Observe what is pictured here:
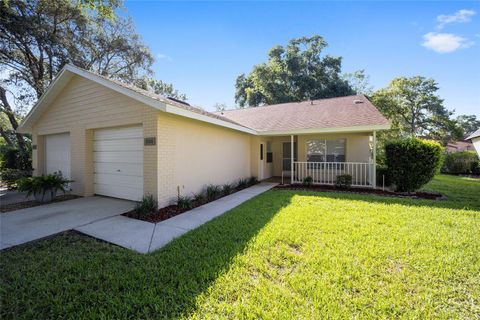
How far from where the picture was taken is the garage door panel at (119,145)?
665 centimetres

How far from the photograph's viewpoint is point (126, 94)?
237 inches

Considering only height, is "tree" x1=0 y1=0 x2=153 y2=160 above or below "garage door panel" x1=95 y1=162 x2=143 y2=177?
above

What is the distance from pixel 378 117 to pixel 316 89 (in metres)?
16.3

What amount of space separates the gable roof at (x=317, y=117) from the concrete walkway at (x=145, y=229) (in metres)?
6.17

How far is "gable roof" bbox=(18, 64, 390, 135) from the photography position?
6254 mm

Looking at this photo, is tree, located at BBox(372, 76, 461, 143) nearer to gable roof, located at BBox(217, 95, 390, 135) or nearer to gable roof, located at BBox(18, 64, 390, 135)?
gable roof, located at BBox(217, 95, 390, 135)

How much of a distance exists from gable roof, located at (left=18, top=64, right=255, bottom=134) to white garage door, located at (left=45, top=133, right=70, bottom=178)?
4.29 feet

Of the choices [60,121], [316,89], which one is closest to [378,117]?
[60,121]

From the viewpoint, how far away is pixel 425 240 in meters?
3.94

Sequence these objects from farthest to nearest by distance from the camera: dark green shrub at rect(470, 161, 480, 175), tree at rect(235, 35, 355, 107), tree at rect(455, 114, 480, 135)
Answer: tree at rect(455, 114, 480, 135) → tree at rect(235, 35, 355, 107) → dark green shrub at rect(470, 161, 480, 175)

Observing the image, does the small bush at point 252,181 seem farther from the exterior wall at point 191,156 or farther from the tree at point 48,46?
the tree at point 48,46

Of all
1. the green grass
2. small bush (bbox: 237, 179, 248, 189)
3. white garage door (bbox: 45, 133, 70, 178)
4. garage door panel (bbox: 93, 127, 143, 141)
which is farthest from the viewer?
small bush (bbox: 237, 179, 248, 189)

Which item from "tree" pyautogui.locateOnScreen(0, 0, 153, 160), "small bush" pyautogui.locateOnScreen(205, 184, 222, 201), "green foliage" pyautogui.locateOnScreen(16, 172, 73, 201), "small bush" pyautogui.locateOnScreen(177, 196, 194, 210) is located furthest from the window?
"tree" pyautogui.locateOnScreen(0, 0, 153, 160)

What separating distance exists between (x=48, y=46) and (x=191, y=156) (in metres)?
14.3
